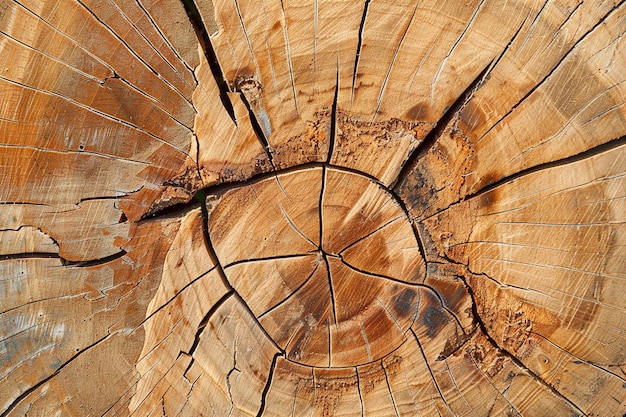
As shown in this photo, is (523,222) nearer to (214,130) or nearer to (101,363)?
(214,130)

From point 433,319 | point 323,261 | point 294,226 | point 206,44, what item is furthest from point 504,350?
point 206,44

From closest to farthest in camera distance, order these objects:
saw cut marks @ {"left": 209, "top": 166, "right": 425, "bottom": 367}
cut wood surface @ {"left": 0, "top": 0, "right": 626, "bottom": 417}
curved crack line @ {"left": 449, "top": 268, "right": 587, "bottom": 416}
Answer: cut wood surface @ {"left": 0, "top": 0, "right": 626, "bottom": 417}, saw cut marks @ {"left": 209, "top": 166, "right": 425, "bottom": 367}, curved crack line @ {"left": 449, "top": 268, "right": 587, "bottom": 416}

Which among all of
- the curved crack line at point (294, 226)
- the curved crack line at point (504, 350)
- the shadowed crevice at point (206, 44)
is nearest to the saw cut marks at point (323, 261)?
the curved crack line at point (294, 226)

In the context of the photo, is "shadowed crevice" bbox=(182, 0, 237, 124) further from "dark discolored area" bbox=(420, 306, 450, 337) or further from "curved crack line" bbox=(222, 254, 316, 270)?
"dark discolored area" bbox=(420, 306, 450, 337)

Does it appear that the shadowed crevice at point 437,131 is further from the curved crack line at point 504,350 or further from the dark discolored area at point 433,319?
the dark discolored area at point 433,319

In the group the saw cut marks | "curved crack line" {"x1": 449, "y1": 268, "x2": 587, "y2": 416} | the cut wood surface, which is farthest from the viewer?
"curved crack line" {"x1": 449, "y1": 268, "x2": 587, "y2": 416}

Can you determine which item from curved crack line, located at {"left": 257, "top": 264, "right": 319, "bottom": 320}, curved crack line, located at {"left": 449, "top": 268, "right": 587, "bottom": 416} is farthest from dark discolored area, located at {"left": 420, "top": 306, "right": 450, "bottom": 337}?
curved crack line, located at {"left": 257, "top": 264, "right": 319, "bottom": 320}

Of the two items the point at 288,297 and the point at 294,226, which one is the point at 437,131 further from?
the point at 288,297

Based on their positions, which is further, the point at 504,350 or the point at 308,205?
the point at 504,350
